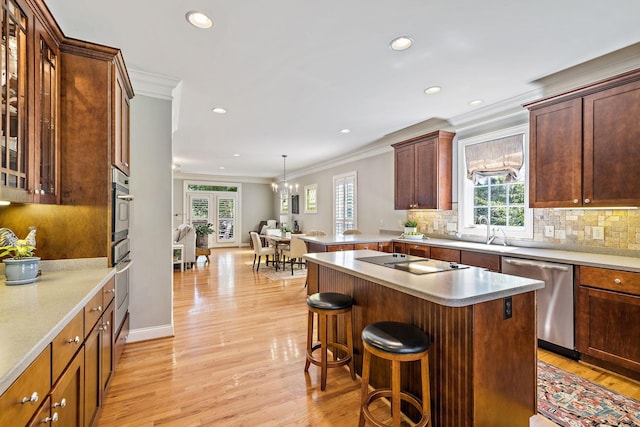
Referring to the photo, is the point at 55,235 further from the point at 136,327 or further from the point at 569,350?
the point at 569,350

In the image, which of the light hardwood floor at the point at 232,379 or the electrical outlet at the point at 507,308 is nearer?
the electrical outlet at the point at 507,308

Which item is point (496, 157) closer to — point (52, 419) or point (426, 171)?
point (426, 171)

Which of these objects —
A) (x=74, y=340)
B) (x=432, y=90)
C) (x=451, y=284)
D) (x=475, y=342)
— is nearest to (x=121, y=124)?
(x=74, y=340)

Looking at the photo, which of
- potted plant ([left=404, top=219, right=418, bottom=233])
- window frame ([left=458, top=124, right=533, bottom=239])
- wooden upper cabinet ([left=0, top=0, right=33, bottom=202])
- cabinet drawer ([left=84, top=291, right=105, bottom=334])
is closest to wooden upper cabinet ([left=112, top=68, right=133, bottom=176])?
wooden upper cabinet ([left=0, top=0, right=33, bottom=202])

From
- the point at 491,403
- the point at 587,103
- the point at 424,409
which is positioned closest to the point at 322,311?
the point at 424,409

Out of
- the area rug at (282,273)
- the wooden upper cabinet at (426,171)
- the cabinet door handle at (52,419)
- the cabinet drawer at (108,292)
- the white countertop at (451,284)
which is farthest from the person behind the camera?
the area rug at (282,273)

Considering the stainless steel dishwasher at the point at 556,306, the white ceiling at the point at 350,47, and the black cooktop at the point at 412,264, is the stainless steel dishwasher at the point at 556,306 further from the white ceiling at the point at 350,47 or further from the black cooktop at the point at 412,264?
the white ceiling at the point at 350,47

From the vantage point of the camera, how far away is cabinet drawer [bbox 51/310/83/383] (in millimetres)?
1144

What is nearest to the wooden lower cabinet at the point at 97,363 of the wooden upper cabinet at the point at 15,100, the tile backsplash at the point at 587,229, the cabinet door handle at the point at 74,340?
the cabinet door handle at the point at 74,340

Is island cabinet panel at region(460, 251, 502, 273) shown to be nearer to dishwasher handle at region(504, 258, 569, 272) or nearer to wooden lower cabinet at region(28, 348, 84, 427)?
dishwasher handle at region(504, 258, 569, 272)

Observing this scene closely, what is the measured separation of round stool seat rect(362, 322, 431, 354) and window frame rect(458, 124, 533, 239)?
273 cm

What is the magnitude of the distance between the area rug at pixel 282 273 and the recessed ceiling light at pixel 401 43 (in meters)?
4.39

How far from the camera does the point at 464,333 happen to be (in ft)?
5.03

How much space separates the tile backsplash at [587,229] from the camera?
9.17ft
